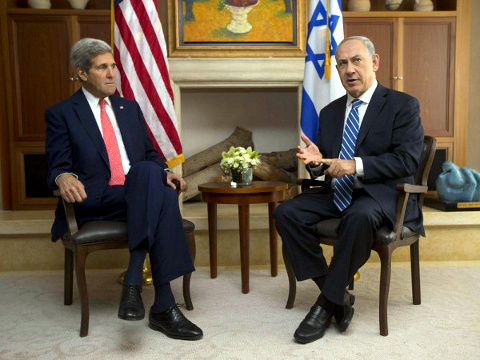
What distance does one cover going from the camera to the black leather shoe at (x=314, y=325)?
2.27m

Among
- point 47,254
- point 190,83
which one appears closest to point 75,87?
point 190,83

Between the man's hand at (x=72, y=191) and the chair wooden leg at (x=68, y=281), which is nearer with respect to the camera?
the man's hand at (x=72, y=191)

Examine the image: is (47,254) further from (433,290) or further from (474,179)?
(474,179)

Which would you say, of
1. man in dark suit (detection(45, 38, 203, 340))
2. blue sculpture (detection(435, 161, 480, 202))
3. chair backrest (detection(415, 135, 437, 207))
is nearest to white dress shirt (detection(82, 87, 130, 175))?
man in dark suit (detection(45, 38, 203, 340))

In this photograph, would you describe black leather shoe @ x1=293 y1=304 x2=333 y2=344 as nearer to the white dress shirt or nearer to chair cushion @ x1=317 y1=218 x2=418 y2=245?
chair cushion @ x1=317 y1=218 x2=418 y2=245

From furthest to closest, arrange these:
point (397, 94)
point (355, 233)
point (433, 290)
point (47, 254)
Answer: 1. point (47, 254)
2. point (433, 290)
3. point (397, 94)
4. point (355, 233)

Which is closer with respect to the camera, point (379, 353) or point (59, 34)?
point (379, 353)

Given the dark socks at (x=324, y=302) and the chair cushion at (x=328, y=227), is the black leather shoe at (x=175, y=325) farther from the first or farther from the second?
the chair cushion at (x=328, y=227)

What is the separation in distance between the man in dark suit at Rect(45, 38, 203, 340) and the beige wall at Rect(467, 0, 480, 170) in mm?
3271

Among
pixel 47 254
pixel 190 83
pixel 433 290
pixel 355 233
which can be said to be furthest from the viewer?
pixel 190 83

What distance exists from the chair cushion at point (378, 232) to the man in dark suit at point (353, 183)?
0.12 feet

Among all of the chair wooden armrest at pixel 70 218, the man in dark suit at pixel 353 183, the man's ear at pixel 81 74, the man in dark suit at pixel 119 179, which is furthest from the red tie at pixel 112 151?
the man in dark suit at pixel 353 183

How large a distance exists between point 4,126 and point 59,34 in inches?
34.7

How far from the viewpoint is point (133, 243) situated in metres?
2.31
